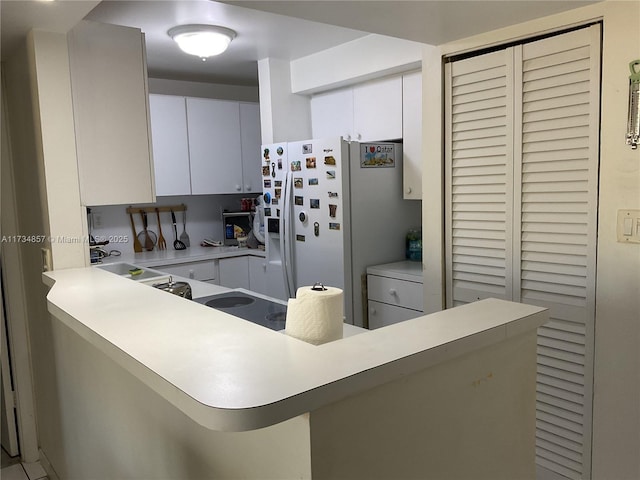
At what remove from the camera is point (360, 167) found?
3373mm

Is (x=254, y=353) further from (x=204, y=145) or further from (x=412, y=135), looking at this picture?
Answer: (x=204, y=145)

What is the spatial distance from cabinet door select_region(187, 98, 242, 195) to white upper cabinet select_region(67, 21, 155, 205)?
2.00 meters

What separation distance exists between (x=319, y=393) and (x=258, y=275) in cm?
340

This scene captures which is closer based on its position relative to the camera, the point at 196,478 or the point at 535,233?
the point at 196,478

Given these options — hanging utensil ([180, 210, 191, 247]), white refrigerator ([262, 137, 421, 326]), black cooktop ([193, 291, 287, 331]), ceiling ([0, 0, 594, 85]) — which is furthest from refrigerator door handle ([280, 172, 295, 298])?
hanging utensil ([180, 210, 191, 247])

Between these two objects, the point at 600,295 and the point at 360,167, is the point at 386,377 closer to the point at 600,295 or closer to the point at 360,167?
the point at 600,295

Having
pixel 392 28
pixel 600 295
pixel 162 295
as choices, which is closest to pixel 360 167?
pixel 392 28

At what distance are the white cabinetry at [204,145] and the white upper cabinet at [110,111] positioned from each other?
1.84 m

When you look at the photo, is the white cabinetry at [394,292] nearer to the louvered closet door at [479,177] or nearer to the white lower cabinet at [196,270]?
the louvered closet door at [479,177]

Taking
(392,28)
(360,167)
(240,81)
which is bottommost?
(360,167)

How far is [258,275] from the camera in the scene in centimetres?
423

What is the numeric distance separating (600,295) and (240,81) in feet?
11.9

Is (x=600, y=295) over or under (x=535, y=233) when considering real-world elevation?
under

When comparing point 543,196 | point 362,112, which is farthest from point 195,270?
point 543,196
